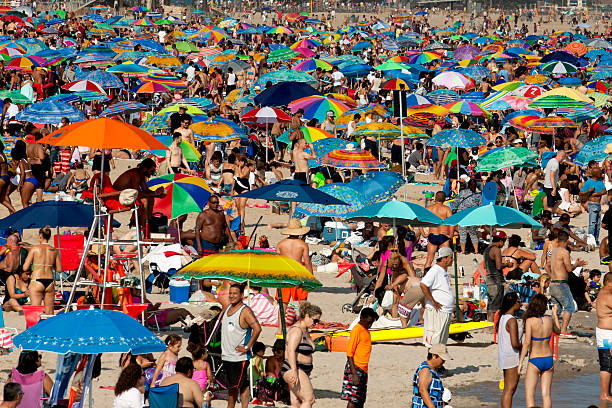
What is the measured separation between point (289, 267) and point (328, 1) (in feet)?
263

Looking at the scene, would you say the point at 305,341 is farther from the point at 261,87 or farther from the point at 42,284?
the point at 261,87

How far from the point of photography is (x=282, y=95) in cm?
2470

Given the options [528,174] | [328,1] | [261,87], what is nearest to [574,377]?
[528,174]

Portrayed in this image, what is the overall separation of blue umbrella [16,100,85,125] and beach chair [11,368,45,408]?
1324 centimetres

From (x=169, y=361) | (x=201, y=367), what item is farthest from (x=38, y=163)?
(x=201, y=367)

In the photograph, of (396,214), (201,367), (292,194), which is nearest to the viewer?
(201,367)

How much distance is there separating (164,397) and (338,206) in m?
8.72

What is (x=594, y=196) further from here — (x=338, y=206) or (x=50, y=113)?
(x=50, y=113)

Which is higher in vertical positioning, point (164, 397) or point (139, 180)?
point (139, 180)

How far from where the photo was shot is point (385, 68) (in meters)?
34.3

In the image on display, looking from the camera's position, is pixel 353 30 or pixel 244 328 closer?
pixel 244 328

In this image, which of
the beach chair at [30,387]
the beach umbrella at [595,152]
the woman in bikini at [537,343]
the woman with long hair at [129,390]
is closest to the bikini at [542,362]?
the woman in bikini at [537,343]

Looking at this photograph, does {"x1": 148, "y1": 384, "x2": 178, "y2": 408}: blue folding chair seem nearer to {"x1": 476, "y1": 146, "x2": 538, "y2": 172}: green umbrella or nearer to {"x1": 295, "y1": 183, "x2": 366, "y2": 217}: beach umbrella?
{"x1": 295, "y1": 183, "x2": 366, "y2": 217}: beach umbrella

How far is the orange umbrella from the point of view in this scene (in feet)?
36.9
